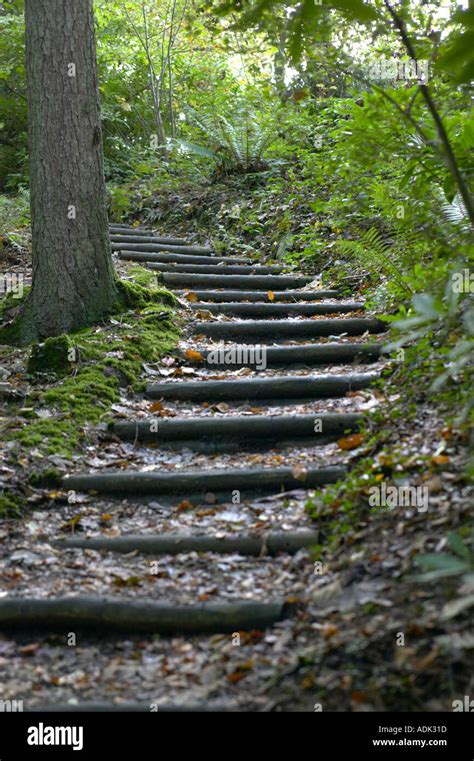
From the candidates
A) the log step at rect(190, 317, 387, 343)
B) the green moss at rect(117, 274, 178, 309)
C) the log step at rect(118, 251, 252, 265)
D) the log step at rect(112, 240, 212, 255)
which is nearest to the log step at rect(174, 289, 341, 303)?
the green moss at rect(117, 274, 178, 309)

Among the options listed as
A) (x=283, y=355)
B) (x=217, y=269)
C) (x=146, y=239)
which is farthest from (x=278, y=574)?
(x=146, y=239)

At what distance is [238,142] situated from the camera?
10.4 m

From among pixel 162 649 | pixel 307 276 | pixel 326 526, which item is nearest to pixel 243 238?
pixel 307 276

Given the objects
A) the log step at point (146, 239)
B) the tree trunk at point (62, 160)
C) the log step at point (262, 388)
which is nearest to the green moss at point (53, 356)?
the tree trunk at point (62, 160)

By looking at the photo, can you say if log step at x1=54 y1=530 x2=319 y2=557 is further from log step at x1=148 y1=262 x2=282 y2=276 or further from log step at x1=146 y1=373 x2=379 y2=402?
log step at x1=148 y1=262 x2=282 y2=276

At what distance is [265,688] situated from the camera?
2.58m

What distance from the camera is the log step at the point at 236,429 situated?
173 inches

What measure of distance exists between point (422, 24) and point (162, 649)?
2.81 metres

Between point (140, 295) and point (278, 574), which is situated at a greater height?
point (140, 295)

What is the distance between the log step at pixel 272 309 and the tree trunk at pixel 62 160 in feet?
4.37

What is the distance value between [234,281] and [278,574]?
15.7 ft

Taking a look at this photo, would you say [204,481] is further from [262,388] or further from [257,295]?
[257,295]

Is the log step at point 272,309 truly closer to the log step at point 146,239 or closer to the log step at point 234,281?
the log step at point 234,281
